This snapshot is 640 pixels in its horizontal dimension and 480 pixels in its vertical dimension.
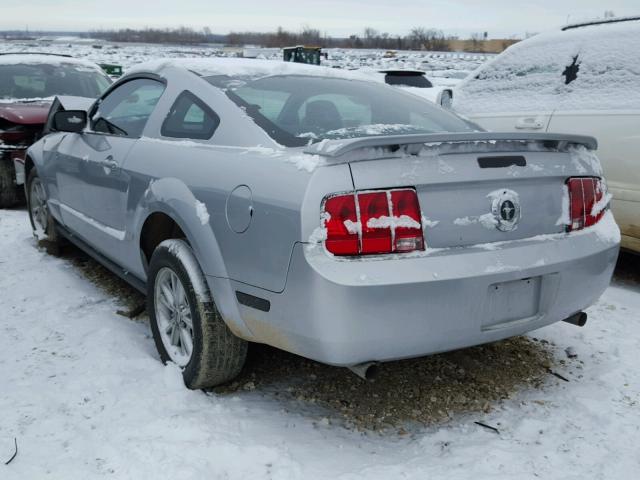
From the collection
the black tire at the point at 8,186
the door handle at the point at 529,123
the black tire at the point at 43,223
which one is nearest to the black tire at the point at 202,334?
the black tire at the point at 43,223

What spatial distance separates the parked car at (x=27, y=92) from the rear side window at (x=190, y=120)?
3083 mm

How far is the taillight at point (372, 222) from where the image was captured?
6.98 feet

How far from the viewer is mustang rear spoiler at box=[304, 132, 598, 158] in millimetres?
2150

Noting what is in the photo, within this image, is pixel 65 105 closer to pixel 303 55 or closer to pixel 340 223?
pixel 340 223

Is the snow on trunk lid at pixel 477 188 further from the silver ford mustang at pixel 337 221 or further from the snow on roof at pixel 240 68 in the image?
the snow on roof at pixel 240 68

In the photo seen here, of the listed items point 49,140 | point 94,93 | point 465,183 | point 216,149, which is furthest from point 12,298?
point 94,93

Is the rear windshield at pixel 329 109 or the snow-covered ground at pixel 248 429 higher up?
the rear windshield at pixel 329 109

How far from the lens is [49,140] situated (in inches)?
180

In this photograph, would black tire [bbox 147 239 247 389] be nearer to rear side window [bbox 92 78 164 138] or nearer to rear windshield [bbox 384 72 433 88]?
rear side window [bbox 92 78 164 138]

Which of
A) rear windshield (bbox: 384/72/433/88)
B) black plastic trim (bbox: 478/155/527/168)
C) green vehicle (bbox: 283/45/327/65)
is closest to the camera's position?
black plastic trim (bbox: 478/155/527/168)

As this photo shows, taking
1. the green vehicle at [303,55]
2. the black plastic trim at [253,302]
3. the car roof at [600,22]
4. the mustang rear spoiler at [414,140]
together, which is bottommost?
the black plastic trim at [253,302]

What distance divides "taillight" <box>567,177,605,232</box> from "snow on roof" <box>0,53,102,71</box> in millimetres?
6788

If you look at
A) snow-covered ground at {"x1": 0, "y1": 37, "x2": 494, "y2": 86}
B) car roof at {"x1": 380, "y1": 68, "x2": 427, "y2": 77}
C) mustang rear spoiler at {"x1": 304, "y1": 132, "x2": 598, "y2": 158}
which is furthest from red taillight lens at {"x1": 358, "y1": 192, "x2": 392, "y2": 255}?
snow-covered ground at {"x1": 0, "y1": 37, "x2": 494, "y2": 86}

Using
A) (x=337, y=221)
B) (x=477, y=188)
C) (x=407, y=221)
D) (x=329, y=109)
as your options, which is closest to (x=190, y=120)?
(x=329, y=109)
